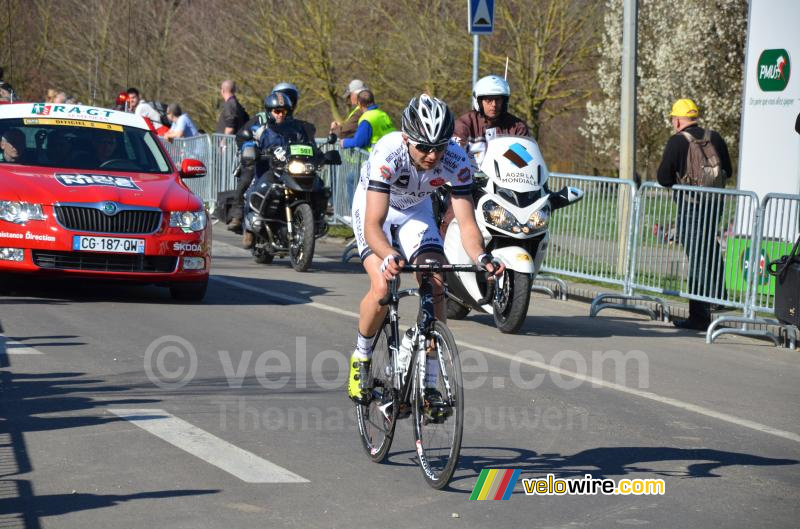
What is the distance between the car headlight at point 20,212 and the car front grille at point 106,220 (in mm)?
166

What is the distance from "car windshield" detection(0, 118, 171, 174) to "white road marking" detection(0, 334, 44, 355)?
313cm

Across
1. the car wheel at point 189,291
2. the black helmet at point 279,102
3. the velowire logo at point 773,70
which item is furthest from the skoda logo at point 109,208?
the velowire logo at point 773,70

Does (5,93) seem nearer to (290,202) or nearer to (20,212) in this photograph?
(290,202)

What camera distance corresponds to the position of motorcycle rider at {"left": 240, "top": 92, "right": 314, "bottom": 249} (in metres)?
15.8

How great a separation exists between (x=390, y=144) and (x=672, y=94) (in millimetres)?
33059

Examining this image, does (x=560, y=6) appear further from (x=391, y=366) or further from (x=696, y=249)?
(x=391, y=366)

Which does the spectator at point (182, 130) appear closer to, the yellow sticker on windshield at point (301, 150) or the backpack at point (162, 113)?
the backpack at point (162, 113)

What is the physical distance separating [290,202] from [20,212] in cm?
453

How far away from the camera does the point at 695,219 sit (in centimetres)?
1294

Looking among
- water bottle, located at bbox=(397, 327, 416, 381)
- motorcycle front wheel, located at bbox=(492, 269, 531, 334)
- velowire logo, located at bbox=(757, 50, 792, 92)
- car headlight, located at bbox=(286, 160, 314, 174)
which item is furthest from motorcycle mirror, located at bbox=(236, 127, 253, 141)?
water bottle, located at bbox=(397, 327, 416, 381)

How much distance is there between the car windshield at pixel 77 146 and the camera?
40.9ft

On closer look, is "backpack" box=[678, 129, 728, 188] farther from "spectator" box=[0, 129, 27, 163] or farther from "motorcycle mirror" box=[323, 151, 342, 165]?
"spectator" box=[0, 129, 27, 163]

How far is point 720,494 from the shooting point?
616cm

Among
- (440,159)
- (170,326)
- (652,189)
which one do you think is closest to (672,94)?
(652,189)
